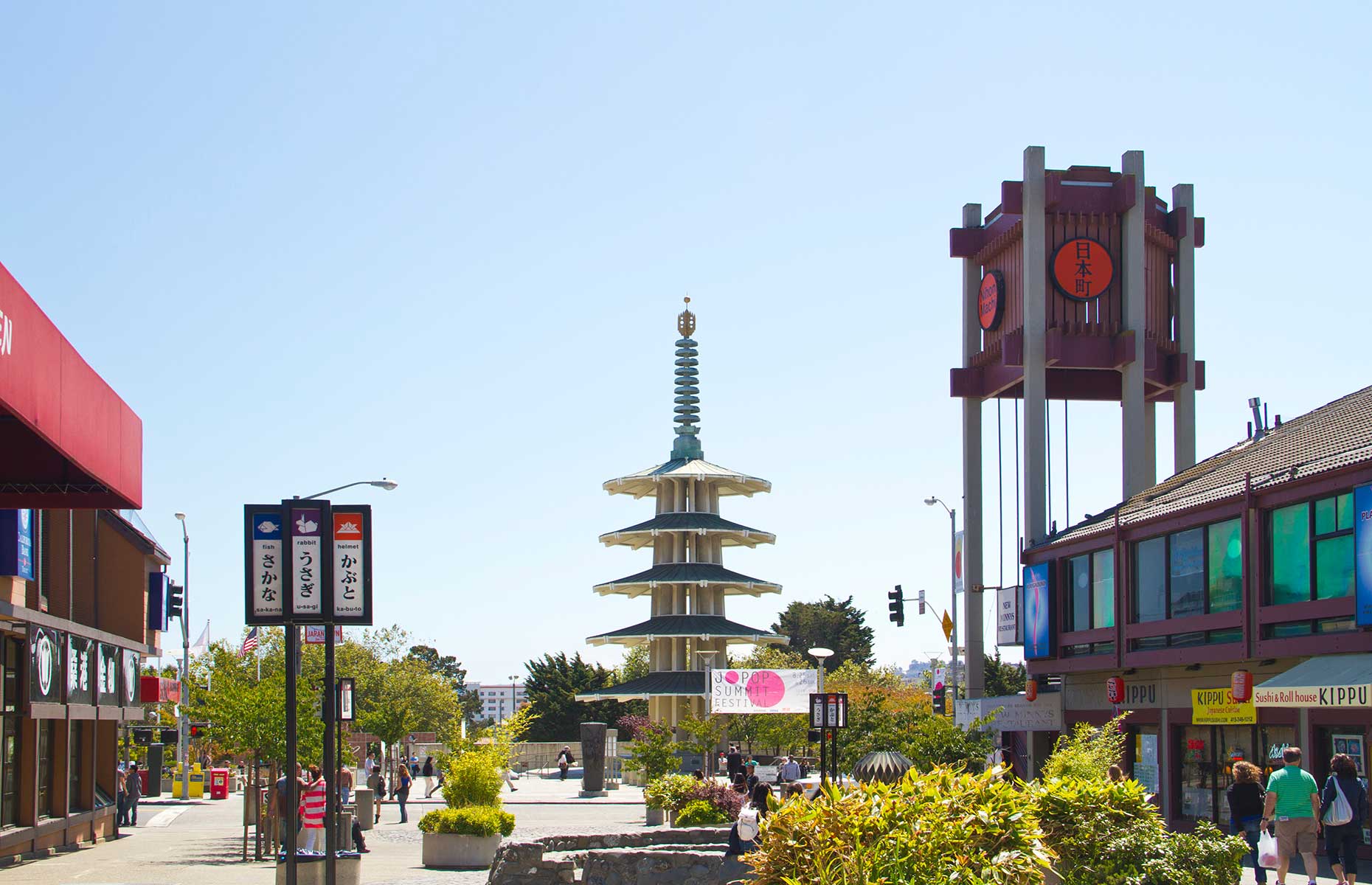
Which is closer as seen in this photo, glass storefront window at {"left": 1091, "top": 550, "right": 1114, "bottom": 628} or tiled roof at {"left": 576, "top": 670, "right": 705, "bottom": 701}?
glass storefront window at {"left": 1091, "top": 550, "right": 1114, "bottom": 628}

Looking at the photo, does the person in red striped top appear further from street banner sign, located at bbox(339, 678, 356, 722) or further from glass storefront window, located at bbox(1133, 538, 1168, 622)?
glass storefront window, located at bbox(1133, 538, 1168, 622)

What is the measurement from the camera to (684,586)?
84.9m

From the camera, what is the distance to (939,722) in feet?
103

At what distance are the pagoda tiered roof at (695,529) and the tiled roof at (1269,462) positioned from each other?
1709 inches

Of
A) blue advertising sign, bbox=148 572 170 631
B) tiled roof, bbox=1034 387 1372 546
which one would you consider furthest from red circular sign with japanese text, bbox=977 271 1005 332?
blue advertising sign, bbox=148 572 170 631

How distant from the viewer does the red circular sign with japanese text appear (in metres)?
47.0

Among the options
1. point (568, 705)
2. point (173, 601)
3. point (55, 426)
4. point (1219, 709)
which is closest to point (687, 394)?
point (568, 705)

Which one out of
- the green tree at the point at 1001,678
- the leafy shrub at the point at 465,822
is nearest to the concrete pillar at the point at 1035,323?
the leafy shrub at the point at 465,822

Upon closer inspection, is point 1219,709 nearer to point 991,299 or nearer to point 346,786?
point 991,299

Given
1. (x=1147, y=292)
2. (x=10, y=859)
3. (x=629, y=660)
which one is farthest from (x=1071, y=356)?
(x=629, y=660)

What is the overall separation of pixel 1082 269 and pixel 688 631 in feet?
137

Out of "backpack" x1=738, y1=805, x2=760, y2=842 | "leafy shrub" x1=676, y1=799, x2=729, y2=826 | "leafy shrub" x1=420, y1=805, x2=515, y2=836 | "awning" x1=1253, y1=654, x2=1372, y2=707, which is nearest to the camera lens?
"backpack" x1=738, y1=805, x2=760, y2=842

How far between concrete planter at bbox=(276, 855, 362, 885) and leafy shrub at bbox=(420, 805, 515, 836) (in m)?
6.39

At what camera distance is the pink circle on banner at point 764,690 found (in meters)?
48.3
